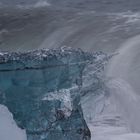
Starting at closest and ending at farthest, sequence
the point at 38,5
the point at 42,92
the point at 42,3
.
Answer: the point at 42,92 → the point at 38,5 → the point at 42,3

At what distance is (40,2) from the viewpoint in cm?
948

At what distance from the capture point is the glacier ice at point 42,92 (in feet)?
8.30

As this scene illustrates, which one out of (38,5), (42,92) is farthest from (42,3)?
(42,92)

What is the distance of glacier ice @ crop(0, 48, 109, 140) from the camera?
8.30 feet

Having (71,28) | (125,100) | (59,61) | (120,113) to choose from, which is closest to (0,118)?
(59,61)

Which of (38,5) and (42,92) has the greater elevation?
(42,92)

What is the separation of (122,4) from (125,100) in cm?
503

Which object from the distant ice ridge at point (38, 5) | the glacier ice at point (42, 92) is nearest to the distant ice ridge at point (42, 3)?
the distant ice ridge at point (38, 5)

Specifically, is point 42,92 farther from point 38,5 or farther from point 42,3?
point 42,3

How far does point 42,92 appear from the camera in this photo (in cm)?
254

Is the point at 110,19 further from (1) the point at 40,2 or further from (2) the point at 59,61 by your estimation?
(2) the point at 59,61

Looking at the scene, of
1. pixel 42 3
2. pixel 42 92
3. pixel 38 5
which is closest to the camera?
pixel 42 92

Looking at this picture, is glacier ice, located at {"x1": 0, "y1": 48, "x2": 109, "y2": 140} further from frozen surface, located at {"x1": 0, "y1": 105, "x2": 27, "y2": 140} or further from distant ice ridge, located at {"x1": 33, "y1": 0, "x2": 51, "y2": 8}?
distant ice ridge, located at {"x1": 33, "y1": 0, "x2": 51, "y2": 8}

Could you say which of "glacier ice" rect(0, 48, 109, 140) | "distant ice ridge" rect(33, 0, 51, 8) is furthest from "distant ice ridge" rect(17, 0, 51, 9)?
"glacier ice" rect(0, 48, 109, 140)
